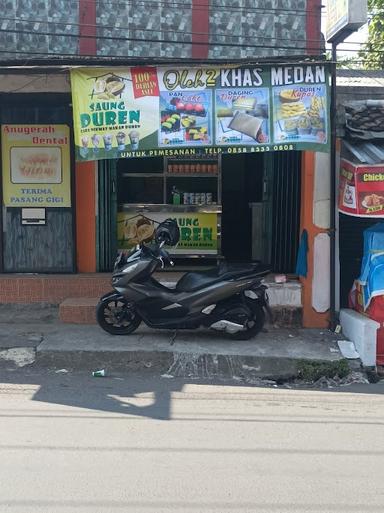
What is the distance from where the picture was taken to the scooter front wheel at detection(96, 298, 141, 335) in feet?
24.3

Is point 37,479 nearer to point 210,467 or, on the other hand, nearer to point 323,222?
point 210,467

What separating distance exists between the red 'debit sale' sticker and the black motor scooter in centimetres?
165

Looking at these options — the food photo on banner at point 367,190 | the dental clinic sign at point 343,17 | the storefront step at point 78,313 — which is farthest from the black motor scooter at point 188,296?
the dental clinic sign at point 343,17

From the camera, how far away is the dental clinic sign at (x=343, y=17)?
6.82m

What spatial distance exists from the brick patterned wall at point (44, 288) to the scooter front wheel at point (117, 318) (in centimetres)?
131

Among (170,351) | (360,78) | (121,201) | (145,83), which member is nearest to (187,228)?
(121,201)

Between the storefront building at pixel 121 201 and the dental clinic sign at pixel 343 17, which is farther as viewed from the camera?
the storefront building at pixel 121 201

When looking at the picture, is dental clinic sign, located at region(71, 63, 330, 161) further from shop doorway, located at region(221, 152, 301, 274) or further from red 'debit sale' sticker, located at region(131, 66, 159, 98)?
shop doorway, located at region(221, 152, 301, 274)

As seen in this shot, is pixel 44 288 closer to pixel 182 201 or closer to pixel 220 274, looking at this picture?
pixel 182 201

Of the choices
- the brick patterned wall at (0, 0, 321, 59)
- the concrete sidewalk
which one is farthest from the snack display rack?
the brick patterned wall at (0, 0, 321, 59)

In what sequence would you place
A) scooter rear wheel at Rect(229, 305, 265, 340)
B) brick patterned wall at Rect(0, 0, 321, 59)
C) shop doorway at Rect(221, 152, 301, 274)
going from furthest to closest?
brick patterned wall at Rect(0, 0, 321, 59), shop doorway at Rect(221, 152, 301, 274), scooter rear wheel at Rect(229, 305, 265, 340)

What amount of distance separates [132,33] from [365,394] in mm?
12410

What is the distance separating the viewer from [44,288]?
8719mm

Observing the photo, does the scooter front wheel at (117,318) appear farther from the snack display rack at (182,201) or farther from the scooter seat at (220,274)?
the snack display rack at (182,201)
